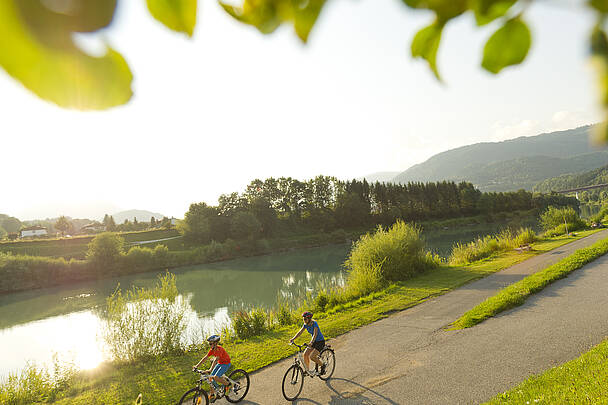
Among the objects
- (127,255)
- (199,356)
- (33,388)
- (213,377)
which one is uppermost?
(127,255)

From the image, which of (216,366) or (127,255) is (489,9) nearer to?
(216,366)

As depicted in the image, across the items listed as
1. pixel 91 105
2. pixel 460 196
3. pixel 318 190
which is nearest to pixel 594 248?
pixel 91 105

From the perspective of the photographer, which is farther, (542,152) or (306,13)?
(542,152)

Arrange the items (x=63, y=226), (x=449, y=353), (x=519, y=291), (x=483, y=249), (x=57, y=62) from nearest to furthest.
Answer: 1. (x=57, y=62)
2. (x=449, y=353)
3. (x=519, y=291)
4. (x=483, y=249)
5. (x=63, y=226)

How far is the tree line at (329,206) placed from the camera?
203 feet

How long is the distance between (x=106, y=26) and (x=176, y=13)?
17cm

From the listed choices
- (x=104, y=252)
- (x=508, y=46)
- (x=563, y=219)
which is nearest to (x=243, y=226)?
(x=104, y=252)

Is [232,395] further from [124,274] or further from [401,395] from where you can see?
[124,274]

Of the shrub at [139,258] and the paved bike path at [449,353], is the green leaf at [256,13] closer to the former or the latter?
the paved bike path at [449,353]

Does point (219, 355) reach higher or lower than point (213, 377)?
higher

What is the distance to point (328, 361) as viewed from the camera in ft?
23.9

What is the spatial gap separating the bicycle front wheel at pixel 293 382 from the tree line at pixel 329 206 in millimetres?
51932

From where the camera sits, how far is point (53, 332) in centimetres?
2095

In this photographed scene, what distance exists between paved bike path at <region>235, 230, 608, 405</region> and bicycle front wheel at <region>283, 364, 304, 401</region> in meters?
0.17
